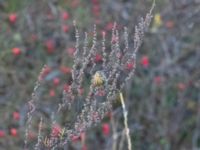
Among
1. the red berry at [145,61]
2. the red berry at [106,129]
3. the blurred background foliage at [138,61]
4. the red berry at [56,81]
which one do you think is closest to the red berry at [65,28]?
the blurred background foliage at [138,61]

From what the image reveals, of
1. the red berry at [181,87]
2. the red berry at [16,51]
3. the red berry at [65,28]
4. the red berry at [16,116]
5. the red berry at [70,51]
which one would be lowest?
the red berry at [16,116]

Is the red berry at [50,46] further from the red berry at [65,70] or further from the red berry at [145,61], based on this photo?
the red berry at [145,61]

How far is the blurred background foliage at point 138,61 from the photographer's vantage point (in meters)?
3.80

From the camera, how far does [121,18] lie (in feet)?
13.8

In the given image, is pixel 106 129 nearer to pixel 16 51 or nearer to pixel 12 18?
pixel 16 51

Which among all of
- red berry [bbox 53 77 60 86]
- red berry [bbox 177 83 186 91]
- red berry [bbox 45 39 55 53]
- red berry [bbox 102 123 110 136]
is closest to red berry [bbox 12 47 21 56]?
red berry [bbox 53 77 60 86]

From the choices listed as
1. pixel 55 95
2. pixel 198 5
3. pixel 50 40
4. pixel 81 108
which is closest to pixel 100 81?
pixel 81 108

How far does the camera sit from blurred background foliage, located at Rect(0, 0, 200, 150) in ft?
12.5

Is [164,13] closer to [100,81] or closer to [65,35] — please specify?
[65,35]

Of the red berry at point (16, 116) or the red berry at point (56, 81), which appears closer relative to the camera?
the red berry at point (16, 116)

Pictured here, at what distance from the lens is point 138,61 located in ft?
13.3

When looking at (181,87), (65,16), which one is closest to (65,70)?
(65,16)

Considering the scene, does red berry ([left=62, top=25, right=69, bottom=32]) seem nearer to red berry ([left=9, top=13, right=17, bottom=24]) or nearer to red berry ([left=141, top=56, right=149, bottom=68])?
red berry ([left=9, top=13, right=17, bottom=24])

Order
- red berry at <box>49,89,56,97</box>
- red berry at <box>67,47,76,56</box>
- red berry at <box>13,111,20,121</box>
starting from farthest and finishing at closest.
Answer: red berry at <box>67,47,76,56</box>, red berry at <box>49,89,56,97</box>, red berry at <box>13,111,20,121</box>
